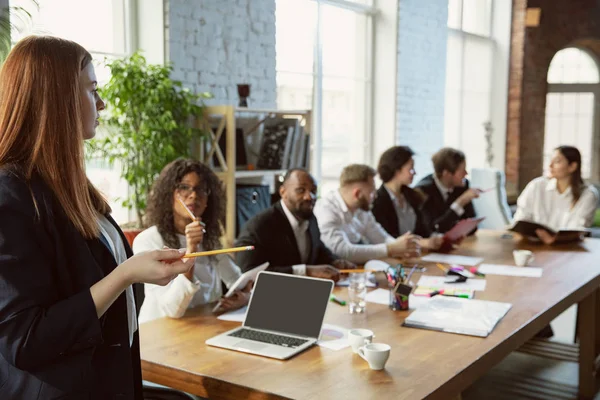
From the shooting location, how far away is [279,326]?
2322 millimetres

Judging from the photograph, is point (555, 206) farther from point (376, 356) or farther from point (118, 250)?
point (118, 250)

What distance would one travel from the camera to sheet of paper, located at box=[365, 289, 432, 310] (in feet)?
9.13

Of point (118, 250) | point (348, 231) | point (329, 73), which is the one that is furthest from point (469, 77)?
point (118, 250)

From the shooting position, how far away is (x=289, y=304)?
2346 millimetres

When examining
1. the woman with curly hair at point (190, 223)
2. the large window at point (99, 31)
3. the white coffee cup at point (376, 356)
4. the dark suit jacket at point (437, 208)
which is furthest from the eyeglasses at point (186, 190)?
the dark suit jacket at point (437, 208)

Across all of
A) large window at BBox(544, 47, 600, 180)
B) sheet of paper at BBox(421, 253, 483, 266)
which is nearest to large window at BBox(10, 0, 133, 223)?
sheet of paper at BBox(421, 253, 483, 266)

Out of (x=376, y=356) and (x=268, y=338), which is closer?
(x=376, y=356)

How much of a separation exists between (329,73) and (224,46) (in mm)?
1707

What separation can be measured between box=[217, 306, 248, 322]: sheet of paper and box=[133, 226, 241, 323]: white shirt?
14 cm

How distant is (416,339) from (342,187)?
72.9 inches

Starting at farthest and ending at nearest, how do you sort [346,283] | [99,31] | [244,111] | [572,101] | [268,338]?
[572,101], [244,111], [99,31], [346,283], [268,338]

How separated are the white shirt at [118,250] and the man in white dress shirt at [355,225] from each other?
7.51ft

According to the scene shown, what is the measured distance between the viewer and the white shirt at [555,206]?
16.6 feet

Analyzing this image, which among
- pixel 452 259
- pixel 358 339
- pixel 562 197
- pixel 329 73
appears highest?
pixel 329 73
